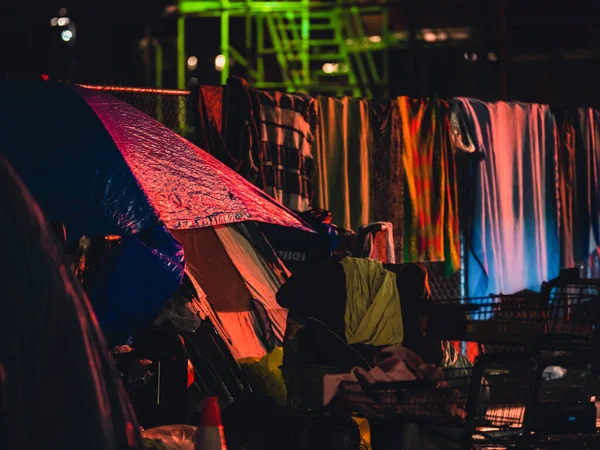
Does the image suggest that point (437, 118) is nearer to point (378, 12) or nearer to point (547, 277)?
point (547, 277)

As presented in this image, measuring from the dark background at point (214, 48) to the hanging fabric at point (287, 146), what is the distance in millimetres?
9344

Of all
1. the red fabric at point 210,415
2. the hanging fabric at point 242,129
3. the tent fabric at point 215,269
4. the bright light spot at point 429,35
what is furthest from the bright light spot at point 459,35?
the red fabric at point 210,415

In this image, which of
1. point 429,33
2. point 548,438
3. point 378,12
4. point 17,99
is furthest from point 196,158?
point 429,33

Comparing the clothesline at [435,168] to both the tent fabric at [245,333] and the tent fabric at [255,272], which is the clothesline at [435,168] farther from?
the tent fabric at [245,333]

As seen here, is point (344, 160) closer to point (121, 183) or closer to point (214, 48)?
point (121, 183)

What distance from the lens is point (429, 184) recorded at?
12.8 meters

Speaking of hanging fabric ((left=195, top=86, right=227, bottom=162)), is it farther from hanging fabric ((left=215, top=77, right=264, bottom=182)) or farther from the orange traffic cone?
the orange traffic cone

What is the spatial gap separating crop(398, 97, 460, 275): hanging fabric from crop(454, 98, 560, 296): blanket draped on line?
0.38 metres

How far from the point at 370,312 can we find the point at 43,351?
3025 millimetres

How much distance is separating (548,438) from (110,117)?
13.5 feet

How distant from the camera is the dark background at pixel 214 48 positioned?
21484 millimetres

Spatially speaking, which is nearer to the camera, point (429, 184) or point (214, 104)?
point (214, 104)

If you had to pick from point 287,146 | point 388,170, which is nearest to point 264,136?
point 287,146

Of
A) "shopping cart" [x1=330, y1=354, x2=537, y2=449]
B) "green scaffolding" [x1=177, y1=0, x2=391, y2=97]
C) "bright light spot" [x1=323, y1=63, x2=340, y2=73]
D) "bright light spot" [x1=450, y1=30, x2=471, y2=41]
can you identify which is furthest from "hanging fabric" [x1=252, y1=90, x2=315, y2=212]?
"bright light spot" [x1=450, y1=30, x2=471, y2=41]
